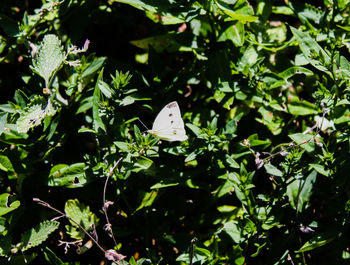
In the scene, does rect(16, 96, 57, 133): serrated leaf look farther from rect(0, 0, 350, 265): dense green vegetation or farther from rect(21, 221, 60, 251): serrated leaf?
rect(21, 221, 60, 251): serrated leaf

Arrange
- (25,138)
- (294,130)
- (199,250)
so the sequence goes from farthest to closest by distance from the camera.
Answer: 1. (294,130)
2. (25,138)
3. (199,250)

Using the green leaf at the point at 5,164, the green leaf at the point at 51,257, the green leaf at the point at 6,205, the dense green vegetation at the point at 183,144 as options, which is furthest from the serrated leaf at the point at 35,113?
the green leaf at the point at 51,257

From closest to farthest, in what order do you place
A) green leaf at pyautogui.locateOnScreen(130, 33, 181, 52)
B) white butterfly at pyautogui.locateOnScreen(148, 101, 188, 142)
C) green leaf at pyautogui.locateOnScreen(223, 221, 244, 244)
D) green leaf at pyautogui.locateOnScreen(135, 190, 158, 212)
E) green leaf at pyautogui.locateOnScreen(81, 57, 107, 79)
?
white butterfly at pyautogui.locateOnScreen(148, 101, 188, 142), green leaf at pyautogui.locateOnScreen(223, 221, 244, 244), green leaf at pyautogui.locateOnScreen(135, 190, 158, 212), green leaf at pyautogui.locateOnScreen(81, 57, 107, 79), green leaf at pyautogui.locateOnScreen(130, 33, 181, 52)

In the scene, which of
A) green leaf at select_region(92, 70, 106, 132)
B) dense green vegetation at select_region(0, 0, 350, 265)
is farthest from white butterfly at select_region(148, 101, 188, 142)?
green leaf at select_region(92, 70, 106, 132)

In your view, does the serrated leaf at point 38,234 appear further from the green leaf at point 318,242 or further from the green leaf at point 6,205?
the green leaf at point 318,242

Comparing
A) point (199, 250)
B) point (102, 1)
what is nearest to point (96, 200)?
point (199, 250)

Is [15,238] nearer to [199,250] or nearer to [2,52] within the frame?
[199,250]

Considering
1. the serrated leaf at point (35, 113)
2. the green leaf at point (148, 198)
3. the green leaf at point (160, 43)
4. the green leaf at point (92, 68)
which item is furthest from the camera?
the green leaf at point (160, 43)
